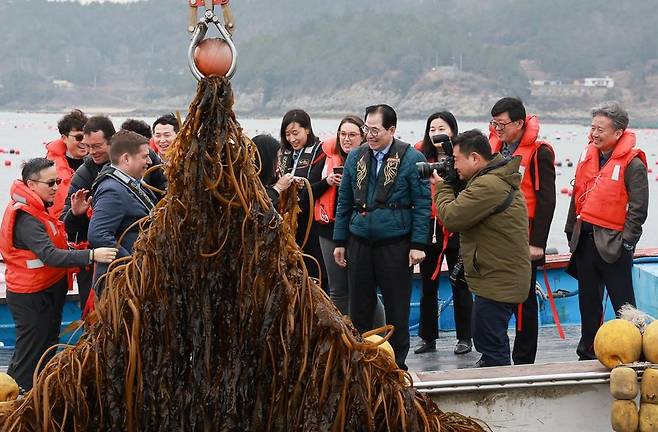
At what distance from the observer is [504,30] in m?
148

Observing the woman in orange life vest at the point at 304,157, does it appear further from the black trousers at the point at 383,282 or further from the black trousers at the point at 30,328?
the black trousers at the point at 30,328

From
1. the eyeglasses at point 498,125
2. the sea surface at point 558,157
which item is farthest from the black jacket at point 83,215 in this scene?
the eyeglasses at point 498,125

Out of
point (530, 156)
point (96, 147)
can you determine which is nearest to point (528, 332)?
point (530, 156)

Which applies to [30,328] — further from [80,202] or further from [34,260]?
[80,202]

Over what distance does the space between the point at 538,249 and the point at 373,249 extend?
1.14m

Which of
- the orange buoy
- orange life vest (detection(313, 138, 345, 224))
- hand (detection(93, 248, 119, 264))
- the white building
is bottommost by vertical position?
hand (detection(93, 248, 119, 264))

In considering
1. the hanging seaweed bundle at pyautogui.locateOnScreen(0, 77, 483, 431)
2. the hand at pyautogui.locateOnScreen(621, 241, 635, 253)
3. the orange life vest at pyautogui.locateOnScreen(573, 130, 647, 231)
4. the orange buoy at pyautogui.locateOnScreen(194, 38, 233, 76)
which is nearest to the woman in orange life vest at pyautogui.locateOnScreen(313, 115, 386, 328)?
the orange life vest at pyautogui.locateOnScreen(573, 130, 647, 231)

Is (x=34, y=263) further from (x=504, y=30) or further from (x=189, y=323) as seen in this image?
(x=504, y=30)

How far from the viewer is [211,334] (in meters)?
3.33

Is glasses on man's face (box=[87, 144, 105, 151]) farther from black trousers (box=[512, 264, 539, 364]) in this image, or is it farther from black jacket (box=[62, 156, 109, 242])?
black trousers (box=[512, 264, 539, 364])

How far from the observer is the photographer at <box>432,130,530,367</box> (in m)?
5.33

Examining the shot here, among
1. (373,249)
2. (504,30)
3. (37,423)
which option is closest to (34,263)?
(373,249)

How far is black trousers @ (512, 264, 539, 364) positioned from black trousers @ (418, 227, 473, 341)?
0.57 m

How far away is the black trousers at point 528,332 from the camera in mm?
6477
